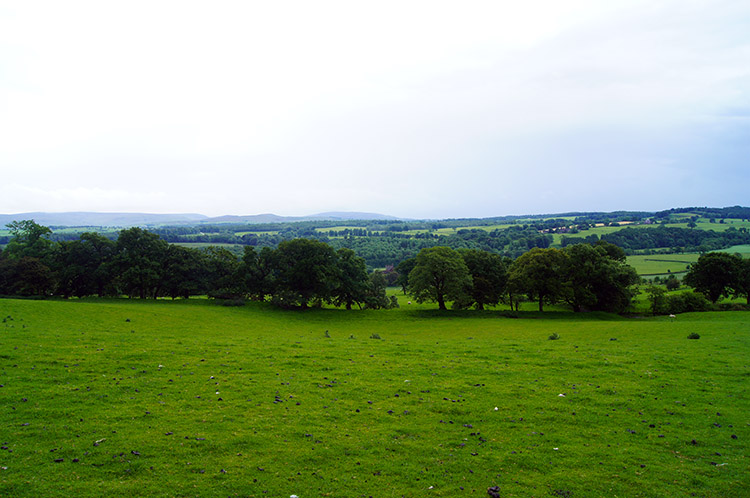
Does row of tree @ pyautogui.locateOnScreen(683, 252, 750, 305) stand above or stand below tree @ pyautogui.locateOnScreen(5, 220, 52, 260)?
below

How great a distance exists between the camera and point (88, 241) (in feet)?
176

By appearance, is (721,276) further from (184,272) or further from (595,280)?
(184,272)

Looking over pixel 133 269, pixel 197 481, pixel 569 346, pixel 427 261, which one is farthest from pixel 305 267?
pixel 197 481

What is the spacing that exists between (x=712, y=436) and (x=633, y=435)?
6.80ft

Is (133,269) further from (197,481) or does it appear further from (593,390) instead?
(593,390)

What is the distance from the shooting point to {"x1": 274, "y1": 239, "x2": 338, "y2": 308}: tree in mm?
50875

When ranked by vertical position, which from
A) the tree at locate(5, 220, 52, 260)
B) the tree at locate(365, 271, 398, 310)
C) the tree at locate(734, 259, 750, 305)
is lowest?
the tree at locate(365, 271, 398, 310)

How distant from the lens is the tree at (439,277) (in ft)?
166

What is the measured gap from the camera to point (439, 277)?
51.6 m

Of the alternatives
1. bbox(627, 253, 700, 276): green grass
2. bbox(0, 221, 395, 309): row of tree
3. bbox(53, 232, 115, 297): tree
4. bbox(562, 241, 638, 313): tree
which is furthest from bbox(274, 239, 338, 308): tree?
bbox(627, 253, 700, 276): green grass

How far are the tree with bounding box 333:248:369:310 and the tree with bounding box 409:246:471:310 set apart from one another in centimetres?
710

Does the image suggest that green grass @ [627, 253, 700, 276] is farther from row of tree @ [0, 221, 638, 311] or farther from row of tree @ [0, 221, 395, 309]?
Result: row of tree @ [0, 221, 395, 309]

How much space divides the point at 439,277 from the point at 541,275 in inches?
540

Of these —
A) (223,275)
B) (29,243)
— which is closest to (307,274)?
(223,275)
